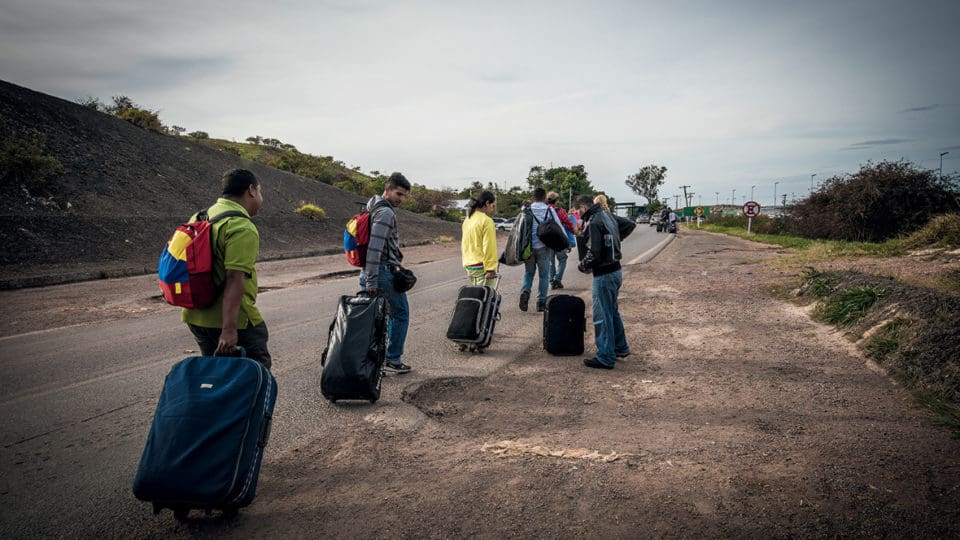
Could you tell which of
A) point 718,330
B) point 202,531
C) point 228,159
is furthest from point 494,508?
point 228,159

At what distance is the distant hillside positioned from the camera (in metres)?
15.2

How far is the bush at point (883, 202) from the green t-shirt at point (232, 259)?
2265 centimetres

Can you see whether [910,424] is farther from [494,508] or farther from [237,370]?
[237,370]

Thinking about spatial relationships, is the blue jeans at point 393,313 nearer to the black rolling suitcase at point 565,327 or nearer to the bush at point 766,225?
the black rolling suitcase at point 565,327

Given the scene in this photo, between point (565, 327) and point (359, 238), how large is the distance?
2.62m

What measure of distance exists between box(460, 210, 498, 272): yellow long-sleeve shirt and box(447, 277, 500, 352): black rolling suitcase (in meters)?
0.39

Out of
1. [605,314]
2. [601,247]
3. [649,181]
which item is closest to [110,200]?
[601,247]

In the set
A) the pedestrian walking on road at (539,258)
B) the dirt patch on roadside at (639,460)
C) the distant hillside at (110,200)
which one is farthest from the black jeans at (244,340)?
the distant hillside at (110,200)

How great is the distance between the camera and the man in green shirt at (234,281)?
3020 millimetres

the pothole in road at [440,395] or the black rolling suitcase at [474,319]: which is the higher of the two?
the black rolling suitcase at [474,319]

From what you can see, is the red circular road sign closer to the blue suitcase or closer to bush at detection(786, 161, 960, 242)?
bush at detection(786, 161, 960, 242)

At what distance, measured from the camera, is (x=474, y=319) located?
6105 millimetres

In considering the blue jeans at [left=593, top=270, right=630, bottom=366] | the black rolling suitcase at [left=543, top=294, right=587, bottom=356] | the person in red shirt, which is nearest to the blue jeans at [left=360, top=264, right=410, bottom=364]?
the black rolling suitcase at [left=543, top=294, right=587, bottom=356]

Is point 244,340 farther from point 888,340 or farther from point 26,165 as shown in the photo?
point 26,165
